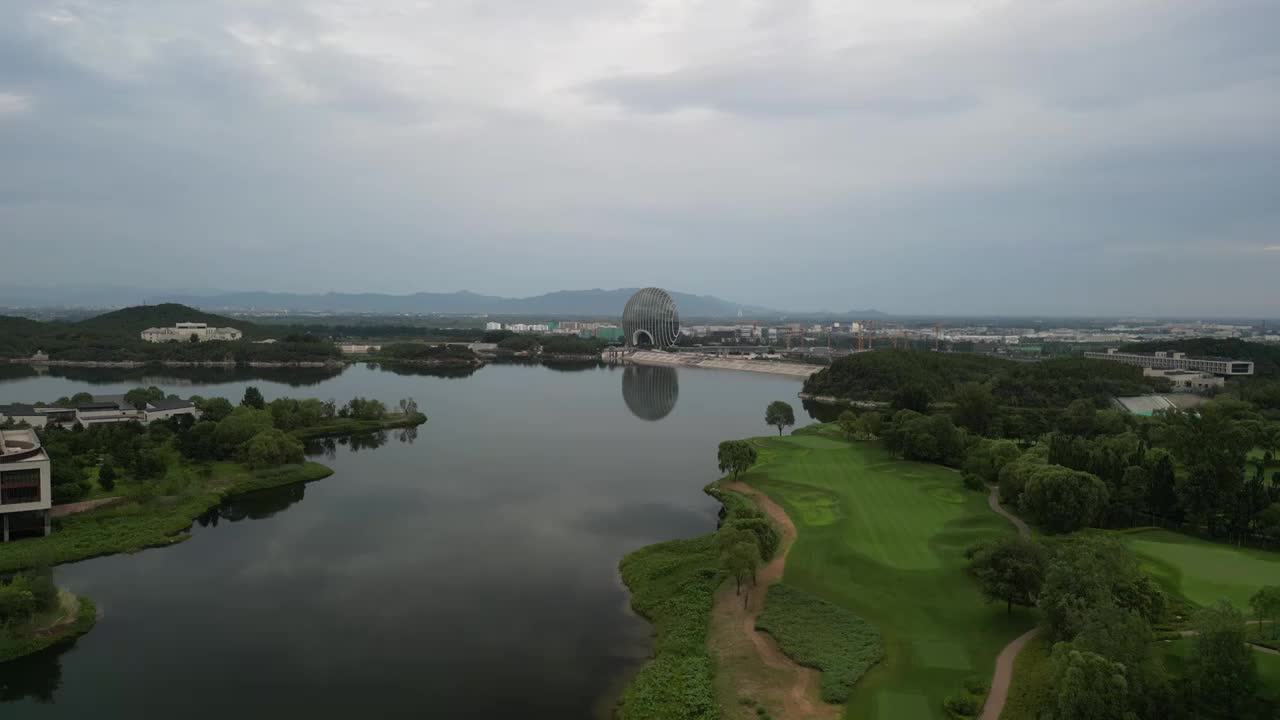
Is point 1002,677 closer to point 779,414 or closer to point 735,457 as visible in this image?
point 735,457

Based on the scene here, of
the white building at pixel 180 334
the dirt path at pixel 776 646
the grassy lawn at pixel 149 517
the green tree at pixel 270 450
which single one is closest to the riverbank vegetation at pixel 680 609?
the dirt path at pixel 776 646

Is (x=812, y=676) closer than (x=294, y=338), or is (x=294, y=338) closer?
(x=812, y=676)

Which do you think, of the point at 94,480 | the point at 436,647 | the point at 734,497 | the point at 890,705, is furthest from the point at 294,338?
the point at 890,705

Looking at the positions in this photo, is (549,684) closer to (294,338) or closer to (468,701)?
(468,701)

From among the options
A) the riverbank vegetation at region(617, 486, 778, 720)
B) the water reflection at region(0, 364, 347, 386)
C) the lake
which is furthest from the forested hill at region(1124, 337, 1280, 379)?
the water reflection at region(0, 364, 347, 386)

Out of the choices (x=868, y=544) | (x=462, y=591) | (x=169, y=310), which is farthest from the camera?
(x=169, y=310)
